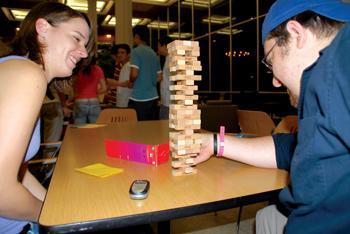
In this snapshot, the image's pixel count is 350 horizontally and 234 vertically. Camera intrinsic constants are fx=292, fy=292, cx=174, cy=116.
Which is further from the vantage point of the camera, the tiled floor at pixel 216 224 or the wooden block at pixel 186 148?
the tiled floor at pixel 216 224

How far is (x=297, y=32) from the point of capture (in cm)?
81

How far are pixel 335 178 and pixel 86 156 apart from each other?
1.00 metres

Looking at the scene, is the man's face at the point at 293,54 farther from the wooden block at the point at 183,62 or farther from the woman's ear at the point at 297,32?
the wooden block at the point at 183,62

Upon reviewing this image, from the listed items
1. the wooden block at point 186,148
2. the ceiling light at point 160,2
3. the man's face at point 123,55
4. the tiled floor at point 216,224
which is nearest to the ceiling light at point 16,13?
the ceiling light at point 160,2

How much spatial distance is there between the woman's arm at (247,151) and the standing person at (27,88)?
61cm

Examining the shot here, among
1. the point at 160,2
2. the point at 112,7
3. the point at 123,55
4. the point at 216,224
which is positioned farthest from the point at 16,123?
the point at 112,7

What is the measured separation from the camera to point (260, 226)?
115 cm

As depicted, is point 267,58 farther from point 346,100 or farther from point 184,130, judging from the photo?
point 346,100

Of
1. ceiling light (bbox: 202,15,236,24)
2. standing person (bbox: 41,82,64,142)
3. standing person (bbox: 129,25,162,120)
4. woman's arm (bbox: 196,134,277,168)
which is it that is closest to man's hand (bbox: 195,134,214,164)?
woman's arm (bbox: 196,134,277,168)

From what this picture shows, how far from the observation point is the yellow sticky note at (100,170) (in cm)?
100

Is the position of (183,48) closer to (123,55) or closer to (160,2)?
(123,55)

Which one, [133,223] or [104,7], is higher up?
[104,7]

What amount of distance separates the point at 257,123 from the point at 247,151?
1447 mm

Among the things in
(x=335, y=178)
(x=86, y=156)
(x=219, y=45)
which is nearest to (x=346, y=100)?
(x=335, y=178)
